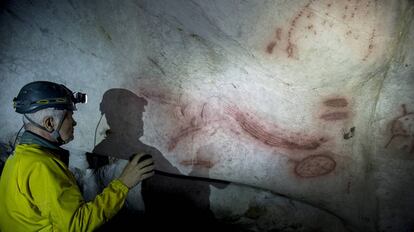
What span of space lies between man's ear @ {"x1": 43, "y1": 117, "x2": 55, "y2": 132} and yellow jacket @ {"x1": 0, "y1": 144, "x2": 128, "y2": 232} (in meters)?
0.16

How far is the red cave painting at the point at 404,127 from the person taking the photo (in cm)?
264

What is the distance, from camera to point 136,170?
2123 mm

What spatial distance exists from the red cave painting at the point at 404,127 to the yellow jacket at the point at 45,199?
2.35 metres

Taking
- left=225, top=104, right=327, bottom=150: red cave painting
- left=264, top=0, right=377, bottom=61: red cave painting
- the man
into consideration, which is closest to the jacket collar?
the man

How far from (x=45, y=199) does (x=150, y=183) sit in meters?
1.60

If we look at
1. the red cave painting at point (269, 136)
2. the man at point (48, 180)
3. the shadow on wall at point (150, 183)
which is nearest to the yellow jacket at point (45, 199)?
the man at point (48, 180)

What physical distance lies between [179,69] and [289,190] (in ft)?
5.16

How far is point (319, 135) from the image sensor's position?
275cm

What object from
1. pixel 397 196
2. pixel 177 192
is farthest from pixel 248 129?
pixel 397 196

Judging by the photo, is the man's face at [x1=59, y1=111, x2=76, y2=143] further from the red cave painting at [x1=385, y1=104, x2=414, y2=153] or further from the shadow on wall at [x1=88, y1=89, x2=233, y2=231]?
the red cave painting at [x1=385, y1=104, x2=414, y2=153]

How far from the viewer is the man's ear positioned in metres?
2.07

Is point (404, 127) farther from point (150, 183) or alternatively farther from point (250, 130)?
point (150, 183)

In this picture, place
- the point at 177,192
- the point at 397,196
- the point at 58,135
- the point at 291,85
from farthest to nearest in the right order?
1. the point at 177,192
2. the point at 397,196
3. the point at 291,85
4. the point at 58,135

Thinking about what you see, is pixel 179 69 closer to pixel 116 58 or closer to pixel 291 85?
pixel 116 58
